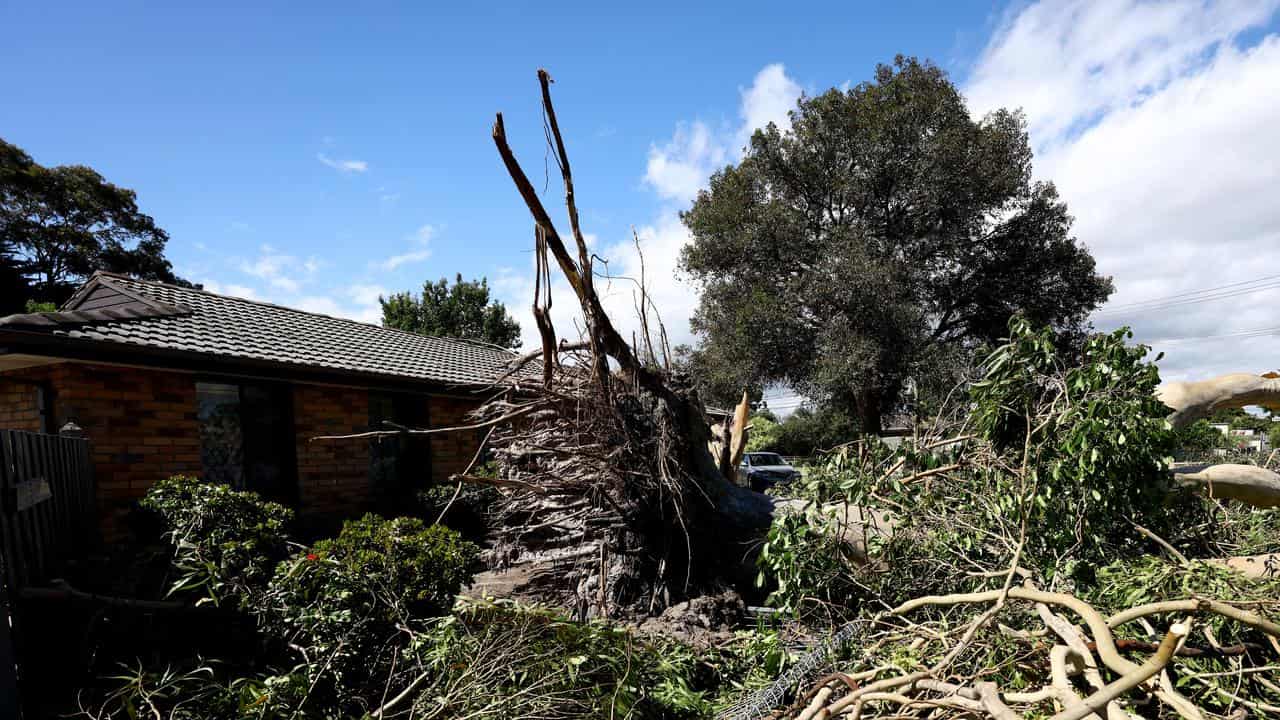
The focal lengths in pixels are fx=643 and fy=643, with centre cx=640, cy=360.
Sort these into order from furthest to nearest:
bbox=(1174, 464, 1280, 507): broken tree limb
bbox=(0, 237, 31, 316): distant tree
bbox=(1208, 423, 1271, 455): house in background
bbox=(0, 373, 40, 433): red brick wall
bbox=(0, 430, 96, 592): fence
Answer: bbox=(0, 237, 31, 316): distant tree → bbox=(1208, 423, 1271, 455): house in background → bbox=(0, 373, 40, 433): red brick wall → bbox=(1174, 464, 1280, 507): broken tree limb → bbox=(0, 430, 96, 592): fence

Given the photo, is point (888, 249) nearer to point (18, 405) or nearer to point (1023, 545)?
point (1023, 545)

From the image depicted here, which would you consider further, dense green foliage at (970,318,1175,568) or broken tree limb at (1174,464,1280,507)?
broken tree limb at (1174,464,1280,507)

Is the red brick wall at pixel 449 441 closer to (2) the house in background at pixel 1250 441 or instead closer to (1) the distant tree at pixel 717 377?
(1) the distant tree at pixel 717 377

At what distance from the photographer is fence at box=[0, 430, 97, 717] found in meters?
3.21

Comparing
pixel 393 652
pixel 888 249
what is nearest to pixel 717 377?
pixel 888 249

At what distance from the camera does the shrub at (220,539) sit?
407 cm

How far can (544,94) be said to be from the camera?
4.30 m

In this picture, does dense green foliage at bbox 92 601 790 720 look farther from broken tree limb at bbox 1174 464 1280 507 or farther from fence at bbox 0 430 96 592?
broken tree limb at bbox 1174 464 1280 507

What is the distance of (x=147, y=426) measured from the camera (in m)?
7.24

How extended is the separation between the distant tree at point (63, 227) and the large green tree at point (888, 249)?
86.3ft

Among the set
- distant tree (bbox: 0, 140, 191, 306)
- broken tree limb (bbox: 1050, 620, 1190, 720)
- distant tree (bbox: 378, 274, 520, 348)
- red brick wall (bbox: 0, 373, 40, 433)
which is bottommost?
broken tree limb (bbox: 1050, 620, 1190, 720)

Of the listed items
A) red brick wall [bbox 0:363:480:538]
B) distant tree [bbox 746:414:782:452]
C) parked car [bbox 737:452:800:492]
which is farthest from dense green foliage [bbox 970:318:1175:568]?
distant tree [bbox 746:414:782:452]

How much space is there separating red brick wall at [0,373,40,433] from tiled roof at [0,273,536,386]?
1009 millimetres

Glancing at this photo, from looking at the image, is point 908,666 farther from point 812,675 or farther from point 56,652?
point 56,652
